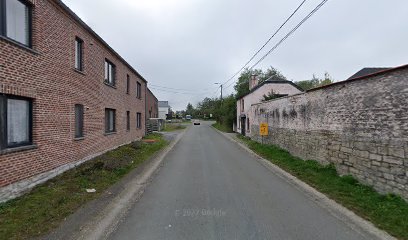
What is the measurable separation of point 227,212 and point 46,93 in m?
6.50

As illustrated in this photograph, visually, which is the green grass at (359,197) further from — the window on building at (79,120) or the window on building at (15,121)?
the window on building at (79,120)

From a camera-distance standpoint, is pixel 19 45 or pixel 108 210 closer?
pixel 108 210

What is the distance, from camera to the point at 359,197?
6.51 meters

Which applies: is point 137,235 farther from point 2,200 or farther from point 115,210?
point 2,200

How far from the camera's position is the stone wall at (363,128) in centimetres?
630

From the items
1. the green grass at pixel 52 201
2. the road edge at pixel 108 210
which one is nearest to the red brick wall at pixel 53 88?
the green grass at pixel 52 201

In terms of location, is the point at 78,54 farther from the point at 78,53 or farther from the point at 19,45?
the point at 19,45

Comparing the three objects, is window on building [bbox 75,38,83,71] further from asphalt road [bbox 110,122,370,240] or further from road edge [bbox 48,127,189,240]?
asphalt road [bbox 110,122,370,240]

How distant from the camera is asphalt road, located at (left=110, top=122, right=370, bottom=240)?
14.8 ft

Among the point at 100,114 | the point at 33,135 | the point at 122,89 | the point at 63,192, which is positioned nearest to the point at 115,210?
the point at 63,192

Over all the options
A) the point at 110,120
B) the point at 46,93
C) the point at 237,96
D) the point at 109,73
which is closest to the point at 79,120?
the point at 46,93

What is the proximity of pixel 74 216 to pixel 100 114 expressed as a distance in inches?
354

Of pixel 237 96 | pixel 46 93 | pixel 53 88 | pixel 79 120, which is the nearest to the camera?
pixel 46 93

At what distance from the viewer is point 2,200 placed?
Result: 600cm
